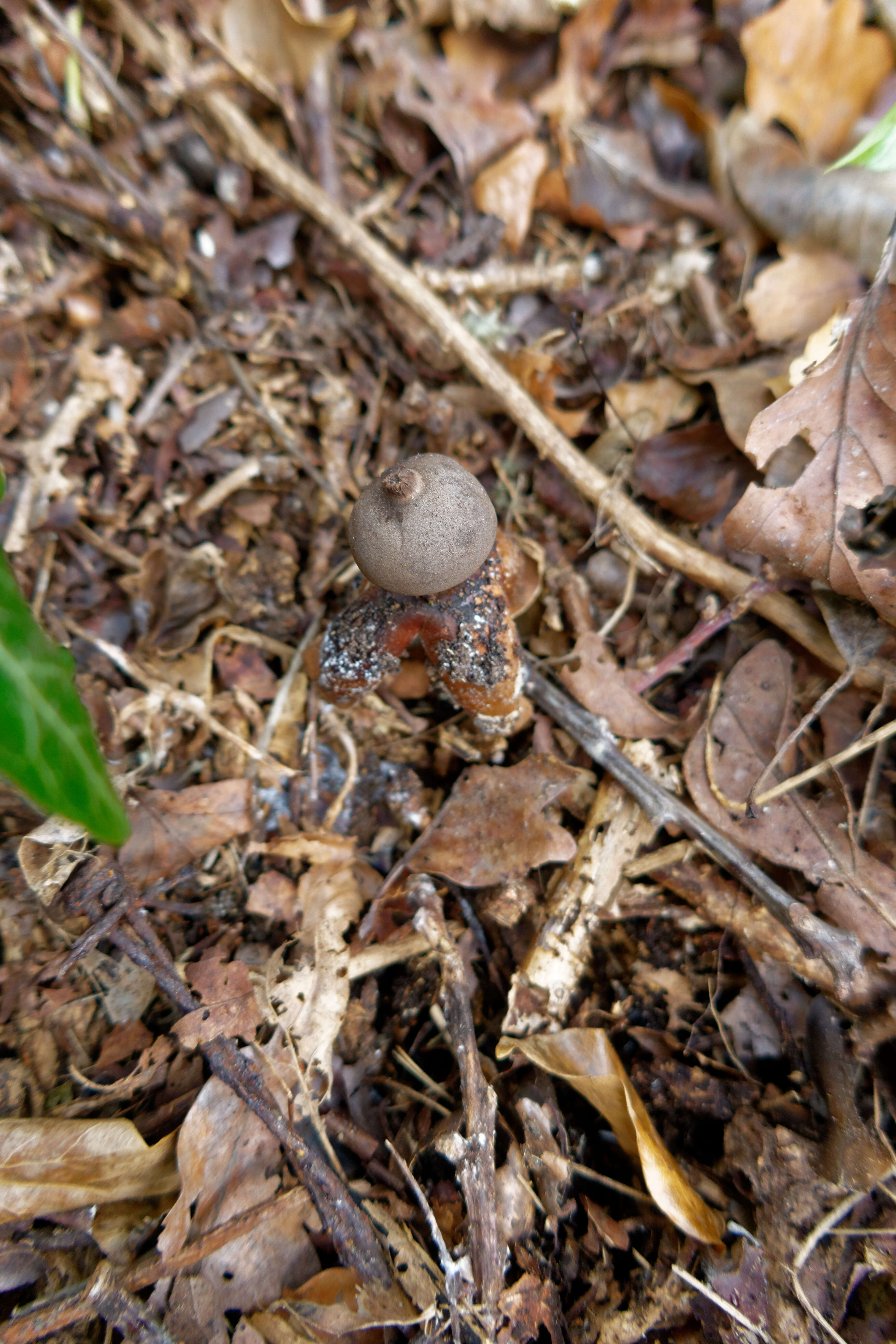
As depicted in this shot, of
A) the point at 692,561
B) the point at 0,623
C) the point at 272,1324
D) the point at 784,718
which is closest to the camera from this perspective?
the point at 0,623

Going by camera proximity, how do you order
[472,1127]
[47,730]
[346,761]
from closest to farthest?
1. [47,730]
2. [472,1127]
3. [346,761]

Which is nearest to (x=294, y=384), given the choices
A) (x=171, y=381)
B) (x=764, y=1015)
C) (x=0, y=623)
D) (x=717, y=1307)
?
(x=171, y=381)

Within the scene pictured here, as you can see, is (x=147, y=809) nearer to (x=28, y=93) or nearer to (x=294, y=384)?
(x=294, y=384)

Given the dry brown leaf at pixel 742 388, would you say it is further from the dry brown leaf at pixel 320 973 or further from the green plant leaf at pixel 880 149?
the dry brown leaf at pixel 320 973

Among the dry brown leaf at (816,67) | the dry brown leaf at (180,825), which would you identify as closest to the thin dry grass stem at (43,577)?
the dry brown leaf at (180,825)

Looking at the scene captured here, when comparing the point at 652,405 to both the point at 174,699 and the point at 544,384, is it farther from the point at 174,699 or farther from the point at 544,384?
the point at 174,699

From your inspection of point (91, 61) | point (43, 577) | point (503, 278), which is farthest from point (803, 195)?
point (43, 577)

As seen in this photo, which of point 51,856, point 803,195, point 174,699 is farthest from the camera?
point 803,195

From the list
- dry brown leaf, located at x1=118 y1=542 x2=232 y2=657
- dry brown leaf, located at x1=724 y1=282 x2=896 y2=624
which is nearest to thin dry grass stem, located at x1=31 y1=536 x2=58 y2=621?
dry brown leaf, located at x1=118 y1=542 x2=232 y2=657
